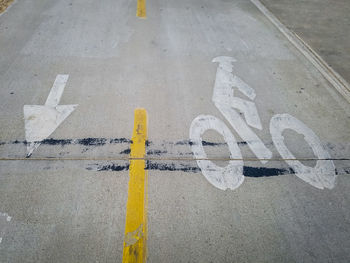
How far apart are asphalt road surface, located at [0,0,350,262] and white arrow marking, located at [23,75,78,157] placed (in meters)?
0.02

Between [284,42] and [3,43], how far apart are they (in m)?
6.45

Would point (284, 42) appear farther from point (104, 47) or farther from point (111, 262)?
point (111, 262)

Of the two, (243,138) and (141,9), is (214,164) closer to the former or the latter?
(243,138)

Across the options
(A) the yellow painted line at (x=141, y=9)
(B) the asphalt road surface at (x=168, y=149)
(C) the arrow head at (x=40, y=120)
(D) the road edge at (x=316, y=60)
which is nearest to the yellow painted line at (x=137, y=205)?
(B) the asphalt road surface at (x=168, y=149)

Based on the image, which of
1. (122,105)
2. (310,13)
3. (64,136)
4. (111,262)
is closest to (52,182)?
(64,136)

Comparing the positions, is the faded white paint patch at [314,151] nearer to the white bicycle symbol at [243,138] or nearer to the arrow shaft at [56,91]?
the white bicycle symbol at [243,138]

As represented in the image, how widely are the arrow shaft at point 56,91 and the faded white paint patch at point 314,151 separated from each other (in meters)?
3.53

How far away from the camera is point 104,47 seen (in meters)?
5.34

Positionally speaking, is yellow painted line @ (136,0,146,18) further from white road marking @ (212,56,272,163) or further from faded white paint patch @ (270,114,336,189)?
faded white paint patch @ (270,114,336,189)

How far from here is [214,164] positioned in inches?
127

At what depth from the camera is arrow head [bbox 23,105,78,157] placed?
3.37m

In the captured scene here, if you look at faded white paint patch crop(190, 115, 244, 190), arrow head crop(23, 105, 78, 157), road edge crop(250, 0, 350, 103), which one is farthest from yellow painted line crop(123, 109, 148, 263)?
road edge crop(250, 0, 350, 103)

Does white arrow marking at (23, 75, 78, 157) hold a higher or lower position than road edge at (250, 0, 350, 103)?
lower

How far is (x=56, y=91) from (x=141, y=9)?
424 cm
